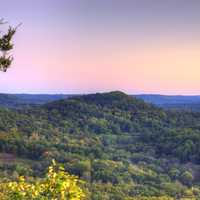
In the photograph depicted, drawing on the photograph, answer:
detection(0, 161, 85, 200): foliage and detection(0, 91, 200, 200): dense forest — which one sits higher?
detection(0, 161, 85, 200): foliage

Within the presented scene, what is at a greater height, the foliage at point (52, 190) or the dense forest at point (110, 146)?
the foliage at point (52, 190)

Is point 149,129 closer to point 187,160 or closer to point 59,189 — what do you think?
point 187,160

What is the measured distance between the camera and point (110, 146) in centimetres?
12200

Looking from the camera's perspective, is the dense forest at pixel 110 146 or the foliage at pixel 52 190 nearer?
the foliage at pixel 52 190

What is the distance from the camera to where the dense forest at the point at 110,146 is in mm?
84000

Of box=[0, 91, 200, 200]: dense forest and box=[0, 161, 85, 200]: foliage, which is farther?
box=[0, 91, 200, 200]: dense forest

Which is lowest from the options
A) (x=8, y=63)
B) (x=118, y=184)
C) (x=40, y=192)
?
(x=118, y=184)

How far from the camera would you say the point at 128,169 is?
92.8m

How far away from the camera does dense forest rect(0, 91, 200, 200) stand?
3307 inches

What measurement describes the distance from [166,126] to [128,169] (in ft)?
129

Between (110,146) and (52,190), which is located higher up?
(52,190)

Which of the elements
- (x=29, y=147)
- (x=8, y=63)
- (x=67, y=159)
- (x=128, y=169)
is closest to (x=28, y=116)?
(x=29, y=147)

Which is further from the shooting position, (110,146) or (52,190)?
(110,146)

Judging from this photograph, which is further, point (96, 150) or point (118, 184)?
point (96, 150)
